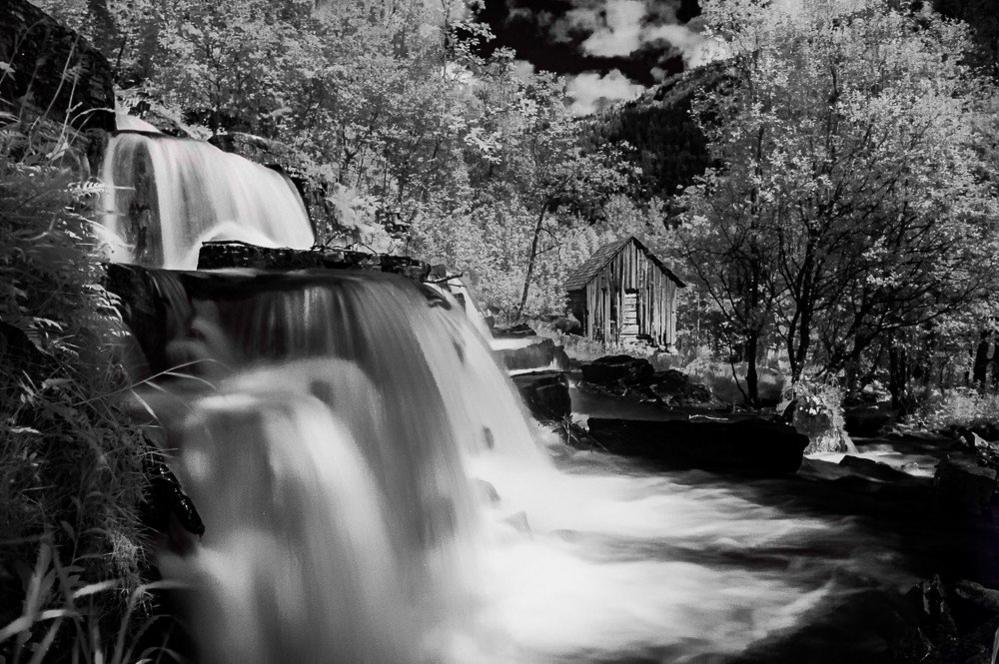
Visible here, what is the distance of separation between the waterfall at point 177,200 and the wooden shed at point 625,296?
23.5 m

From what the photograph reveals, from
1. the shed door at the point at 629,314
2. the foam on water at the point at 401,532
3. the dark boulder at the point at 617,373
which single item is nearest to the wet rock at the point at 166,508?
the foam on water at the point at 401,532

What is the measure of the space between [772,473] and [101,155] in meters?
10.4

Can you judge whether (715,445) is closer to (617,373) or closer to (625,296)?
(617,373)

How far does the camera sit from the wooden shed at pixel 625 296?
32.4m

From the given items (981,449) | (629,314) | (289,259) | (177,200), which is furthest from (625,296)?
(289,259)

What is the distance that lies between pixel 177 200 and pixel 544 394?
653 cm

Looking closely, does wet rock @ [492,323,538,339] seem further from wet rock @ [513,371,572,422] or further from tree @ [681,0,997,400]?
tree @ [681,0,997,400]

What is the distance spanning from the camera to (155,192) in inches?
348

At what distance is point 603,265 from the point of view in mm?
32344

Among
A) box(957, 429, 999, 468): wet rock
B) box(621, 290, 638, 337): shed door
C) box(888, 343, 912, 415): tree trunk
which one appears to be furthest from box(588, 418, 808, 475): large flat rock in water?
box(621, 290, 638, 337): shed door

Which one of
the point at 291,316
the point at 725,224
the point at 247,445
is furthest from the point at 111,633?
the point at 725,224

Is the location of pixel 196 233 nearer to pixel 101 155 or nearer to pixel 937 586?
pixel 101 155

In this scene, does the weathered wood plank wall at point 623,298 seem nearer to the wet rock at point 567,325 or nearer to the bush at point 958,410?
the wet rock at point 567,325

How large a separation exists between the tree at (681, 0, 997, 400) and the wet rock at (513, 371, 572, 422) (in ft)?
19.4
